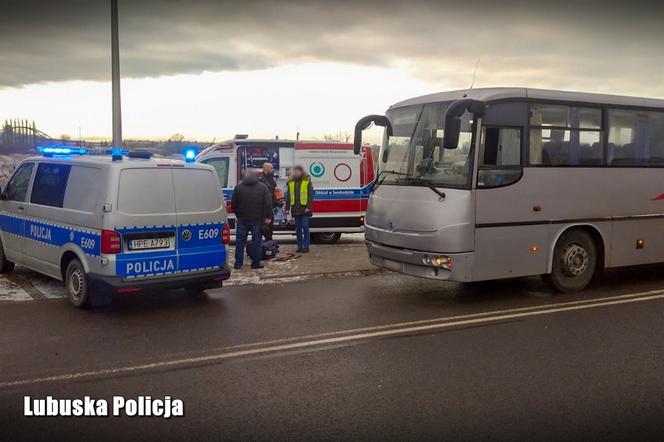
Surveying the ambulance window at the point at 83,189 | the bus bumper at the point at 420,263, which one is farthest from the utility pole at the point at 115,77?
the bus bumper at the point at 420,263

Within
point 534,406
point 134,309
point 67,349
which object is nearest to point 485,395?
point 534,406

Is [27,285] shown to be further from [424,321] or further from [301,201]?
[424,321]

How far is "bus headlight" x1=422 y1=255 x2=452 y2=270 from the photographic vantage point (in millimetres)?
7768

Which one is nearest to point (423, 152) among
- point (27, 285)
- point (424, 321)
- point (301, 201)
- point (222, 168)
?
point (424, 321)

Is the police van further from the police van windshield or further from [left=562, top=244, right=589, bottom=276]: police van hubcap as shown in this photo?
[left=562, top=244, right=589, bottom=276]: police van hubcap

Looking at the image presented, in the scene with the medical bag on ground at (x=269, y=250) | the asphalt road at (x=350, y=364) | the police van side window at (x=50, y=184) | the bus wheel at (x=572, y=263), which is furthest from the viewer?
the medical bag on ground at (x=269, y=250)

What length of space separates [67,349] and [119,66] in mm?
7098

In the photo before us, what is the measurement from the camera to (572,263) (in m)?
8.77

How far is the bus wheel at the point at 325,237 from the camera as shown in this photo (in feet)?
48.6

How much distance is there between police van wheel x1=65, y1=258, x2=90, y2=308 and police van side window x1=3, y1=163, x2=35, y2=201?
188cm

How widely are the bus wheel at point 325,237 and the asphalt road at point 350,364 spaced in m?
6.09

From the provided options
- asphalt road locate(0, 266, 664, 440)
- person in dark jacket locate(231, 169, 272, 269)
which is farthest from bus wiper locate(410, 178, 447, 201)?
person in dark jacket locate(231, 169, 272, 269)

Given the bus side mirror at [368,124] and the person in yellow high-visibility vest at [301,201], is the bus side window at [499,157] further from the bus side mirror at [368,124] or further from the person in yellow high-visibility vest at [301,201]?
the person in yellow high-visibility vest at [301,201]

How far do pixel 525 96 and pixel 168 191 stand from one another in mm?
4907
